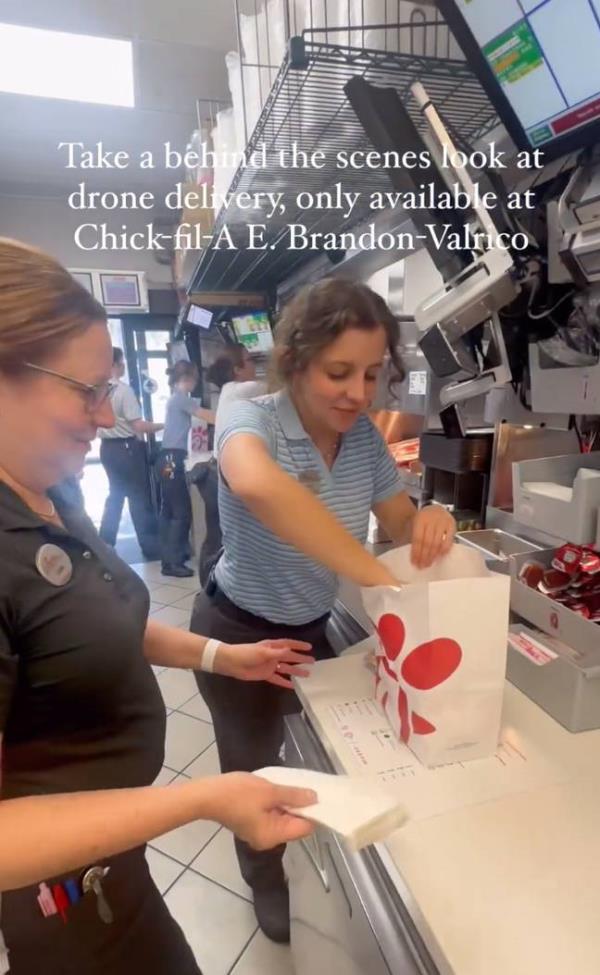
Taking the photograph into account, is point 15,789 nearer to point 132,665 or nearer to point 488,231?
point 132,665

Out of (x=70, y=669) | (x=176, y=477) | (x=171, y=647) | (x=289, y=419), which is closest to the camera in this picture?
(x=70, y=669)

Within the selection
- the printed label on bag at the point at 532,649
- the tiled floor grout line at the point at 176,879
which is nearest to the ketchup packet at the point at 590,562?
the printed label on bag at the point at 532,649

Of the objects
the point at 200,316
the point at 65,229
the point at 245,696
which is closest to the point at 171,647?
the point at 245,696

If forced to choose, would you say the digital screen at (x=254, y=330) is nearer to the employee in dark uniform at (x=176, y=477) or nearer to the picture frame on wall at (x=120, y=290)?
the employee in dark uniform at (x=176, y=477)

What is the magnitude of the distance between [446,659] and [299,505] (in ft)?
1.04

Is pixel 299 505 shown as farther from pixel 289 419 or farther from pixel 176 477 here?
pixel 176 477

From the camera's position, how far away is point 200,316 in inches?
143

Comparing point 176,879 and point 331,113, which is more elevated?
point 331,113

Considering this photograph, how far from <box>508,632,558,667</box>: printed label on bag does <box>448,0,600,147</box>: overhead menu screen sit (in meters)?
0.90

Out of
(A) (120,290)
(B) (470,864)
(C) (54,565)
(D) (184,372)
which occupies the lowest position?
(B) (470,864)

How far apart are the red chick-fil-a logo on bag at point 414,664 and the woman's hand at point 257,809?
220 mm

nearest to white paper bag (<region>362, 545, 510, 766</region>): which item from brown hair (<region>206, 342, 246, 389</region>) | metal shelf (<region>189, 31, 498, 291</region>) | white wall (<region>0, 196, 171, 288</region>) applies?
metal shelf (<region>189, 31, 498, 291</region>)

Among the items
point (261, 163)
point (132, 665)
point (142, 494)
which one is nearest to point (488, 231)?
point (261, 163)

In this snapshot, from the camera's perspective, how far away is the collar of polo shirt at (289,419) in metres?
1.08
